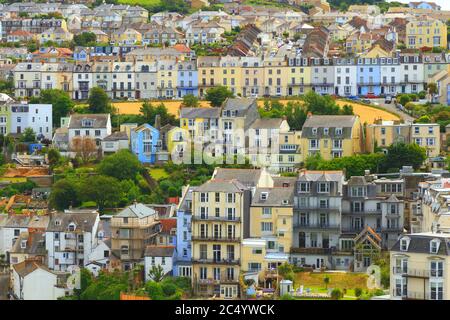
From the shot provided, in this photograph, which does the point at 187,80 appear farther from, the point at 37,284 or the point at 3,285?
the point at 37,284

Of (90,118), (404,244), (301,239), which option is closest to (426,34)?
(90,118)

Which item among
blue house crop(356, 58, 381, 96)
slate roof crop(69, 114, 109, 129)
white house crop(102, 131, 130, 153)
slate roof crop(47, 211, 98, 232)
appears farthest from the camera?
blue house crop(356, 58, 381, 96)

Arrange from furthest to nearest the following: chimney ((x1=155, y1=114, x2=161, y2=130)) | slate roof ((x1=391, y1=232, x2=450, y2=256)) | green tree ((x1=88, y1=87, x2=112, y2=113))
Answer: green tree ((x1=88, y1=87, x2=112, y2=113)) < chimney ((x1=155, y1=114, x2=161, y2=130)) < slate roof ((x1=391, y1=232, x2=450, y2=256))

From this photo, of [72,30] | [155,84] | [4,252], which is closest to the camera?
[4,252]

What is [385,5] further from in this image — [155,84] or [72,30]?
[155,84]

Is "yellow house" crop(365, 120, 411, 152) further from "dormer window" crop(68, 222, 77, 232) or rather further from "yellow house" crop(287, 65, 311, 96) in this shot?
"yellow house" crop(287, 65, 311, 96)

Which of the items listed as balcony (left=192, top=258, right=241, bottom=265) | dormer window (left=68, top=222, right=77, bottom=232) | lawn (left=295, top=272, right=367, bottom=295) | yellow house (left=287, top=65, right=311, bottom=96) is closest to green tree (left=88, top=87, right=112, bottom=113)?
yellow house (left=287, top=65, right=311, bottom=96)
